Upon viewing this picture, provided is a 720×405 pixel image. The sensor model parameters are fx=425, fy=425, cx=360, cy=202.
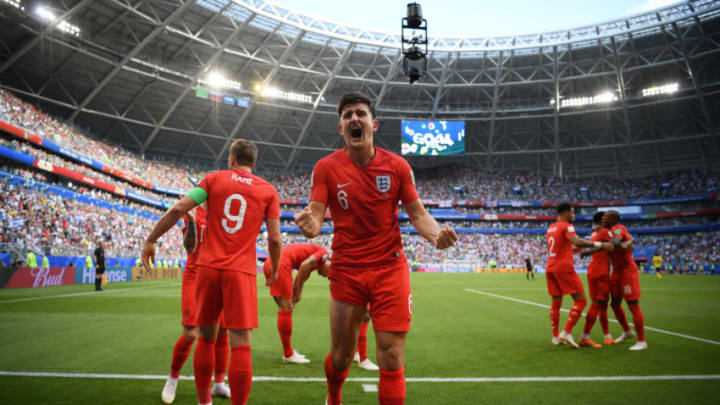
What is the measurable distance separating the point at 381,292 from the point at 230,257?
1.41m

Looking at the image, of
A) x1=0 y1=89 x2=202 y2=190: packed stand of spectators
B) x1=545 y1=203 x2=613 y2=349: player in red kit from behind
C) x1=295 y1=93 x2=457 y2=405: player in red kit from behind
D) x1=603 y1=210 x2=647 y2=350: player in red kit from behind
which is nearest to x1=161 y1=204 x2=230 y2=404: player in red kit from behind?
x1=295 y1=93 x2=457 y2=405: player in red kit from behind

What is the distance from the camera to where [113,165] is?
134ft

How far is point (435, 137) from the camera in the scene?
47531 mm

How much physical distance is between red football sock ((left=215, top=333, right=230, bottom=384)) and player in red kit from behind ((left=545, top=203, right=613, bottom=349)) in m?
5.41

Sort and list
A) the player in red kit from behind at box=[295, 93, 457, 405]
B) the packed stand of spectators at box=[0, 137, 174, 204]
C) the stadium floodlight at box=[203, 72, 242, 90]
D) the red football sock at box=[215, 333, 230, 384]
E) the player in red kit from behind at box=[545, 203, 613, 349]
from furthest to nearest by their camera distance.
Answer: the stadium floodlight at box=[203, 72, 242, 90] < the packed stand of spectators at box=[0, 137, 174, 204] < the player in red kit from behind at box=[545, 203, 613, 349] < the red football sock at box=[215, 333, 230, 384] < the player in red kit from behind at box=[295, 93, 457, 405]

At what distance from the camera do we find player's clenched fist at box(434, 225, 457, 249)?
3.03 m

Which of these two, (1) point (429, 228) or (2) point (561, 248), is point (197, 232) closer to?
(1) point (429, 228)

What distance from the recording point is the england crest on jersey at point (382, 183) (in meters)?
3.49

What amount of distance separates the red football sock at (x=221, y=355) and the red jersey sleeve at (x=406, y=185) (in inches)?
88.3

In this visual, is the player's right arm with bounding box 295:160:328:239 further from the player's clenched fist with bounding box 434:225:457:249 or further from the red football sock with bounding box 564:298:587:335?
the red football sock with bounding box 564:298:587:335

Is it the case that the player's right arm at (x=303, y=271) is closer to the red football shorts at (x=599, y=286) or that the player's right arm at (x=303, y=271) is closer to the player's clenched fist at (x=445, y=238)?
the player's clenched fist at (x=445, y=238)

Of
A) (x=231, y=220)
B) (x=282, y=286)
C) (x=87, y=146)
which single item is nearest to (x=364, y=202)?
(x=231, y=220)

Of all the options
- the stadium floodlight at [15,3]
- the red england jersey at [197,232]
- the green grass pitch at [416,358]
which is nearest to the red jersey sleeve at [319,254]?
the green grass pitch at [416,358]

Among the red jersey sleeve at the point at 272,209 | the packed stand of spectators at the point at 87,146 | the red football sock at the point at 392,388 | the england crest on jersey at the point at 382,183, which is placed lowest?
the red football sock at the point at 392,388
